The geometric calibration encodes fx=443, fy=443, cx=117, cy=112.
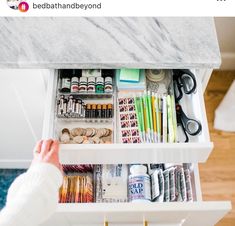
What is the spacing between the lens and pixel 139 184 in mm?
1148

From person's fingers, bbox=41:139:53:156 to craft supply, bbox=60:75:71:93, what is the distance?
0.71 feet

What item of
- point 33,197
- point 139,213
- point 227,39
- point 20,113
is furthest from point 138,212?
→ point 227,39

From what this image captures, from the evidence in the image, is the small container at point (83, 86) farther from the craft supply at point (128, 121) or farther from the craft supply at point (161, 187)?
the craft supply at point (161, 187)

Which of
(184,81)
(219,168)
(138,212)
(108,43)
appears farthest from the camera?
(219,168)

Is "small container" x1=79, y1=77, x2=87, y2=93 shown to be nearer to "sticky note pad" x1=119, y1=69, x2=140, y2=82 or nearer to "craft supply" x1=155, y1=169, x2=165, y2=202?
"sticky note pad" x1=119, y1=69, x2=140, y2=82

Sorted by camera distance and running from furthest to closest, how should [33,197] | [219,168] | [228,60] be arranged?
[228,60]
[219,168]
[33,197]

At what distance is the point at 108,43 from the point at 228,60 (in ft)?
3.22

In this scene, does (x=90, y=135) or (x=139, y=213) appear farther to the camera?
(x=90, y=135)

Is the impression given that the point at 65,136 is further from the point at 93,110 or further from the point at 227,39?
the point at 227,39

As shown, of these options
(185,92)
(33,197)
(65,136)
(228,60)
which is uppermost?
(228,60)

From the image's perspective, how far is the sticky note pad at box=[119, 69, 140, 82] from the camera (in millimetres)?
1164

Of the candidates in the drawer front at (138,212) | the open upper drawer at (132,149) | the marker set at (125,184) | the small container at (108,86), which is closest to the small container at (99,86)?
the small container at (108,86)

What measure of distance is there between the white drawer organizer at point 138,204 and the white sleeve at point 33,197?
0.21ft
